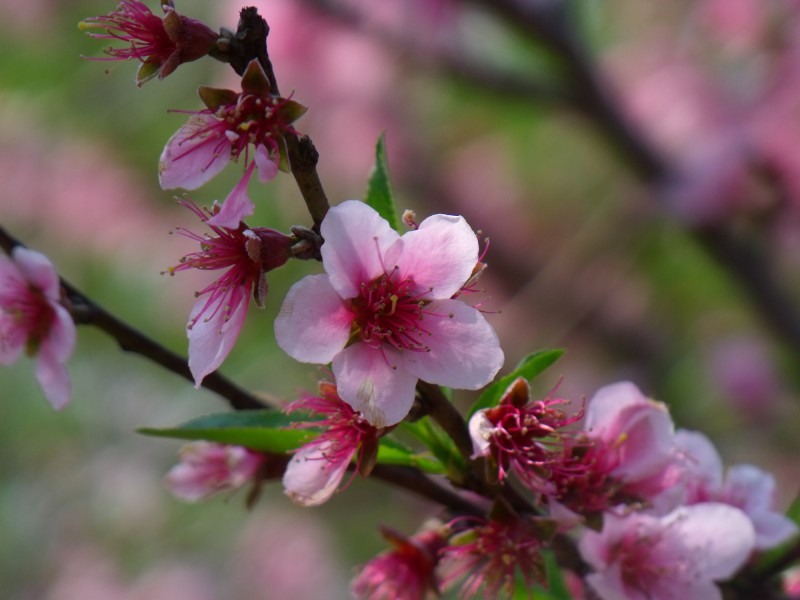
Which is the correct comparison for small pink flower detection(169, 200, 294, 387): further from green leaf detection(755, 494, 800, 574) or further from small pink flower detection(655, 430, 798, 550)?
green leaf detection(755, 494, 800, 574)

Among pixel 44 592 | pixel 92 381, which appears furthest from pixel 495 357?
pixel 44 592

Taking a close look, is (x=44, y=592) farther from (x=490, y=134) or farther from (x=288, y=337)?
(x=288, y=337)

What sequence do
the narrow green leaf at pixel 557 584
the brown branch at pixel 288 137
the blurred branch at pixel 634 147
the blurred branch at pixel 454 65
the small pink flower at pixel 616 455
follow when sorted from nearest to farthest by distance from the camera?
the brown branch at pixel 288 137 → the small pink flower at pixel 616 455 → the narrow green leaf at pixel 557 584 → the blurred branch at pixel 634 147 → the blurred branch at pixel 454 65

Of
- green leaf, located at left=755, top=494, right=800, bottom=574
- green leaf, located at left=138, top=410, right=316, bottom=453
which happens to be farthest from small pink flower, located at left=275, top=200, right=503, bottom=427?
green leaf, located at left=755, top=494, right=800, bottom=574

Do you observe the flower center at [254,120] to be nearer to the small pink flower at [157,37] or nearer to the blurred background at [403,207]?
the small pink flower at [157,37]

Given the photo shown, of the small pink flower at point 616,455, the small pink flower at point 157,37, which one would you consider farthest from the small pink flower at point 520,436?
the small pink flower at point 157,37
